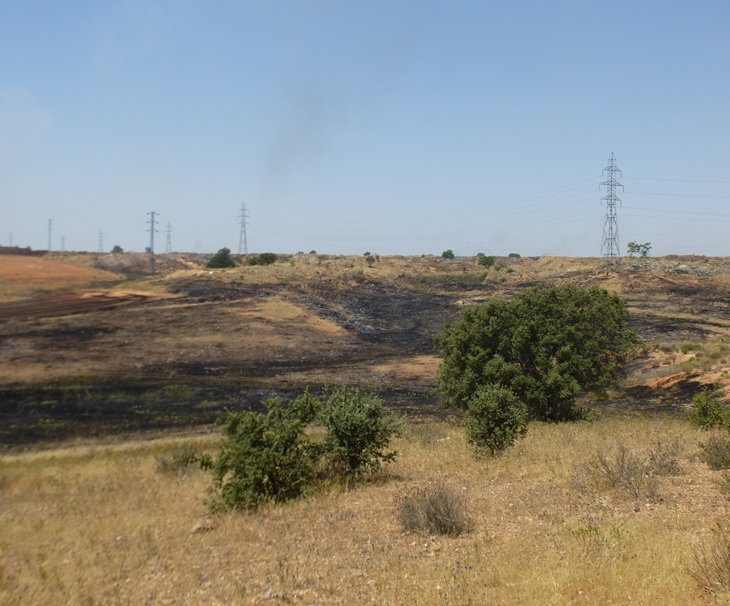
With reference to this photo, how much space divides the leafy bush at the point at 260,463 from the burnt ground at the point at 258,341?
11.9 meters

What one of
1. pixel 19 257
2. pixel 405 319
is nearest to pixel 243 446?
pixel 405 319

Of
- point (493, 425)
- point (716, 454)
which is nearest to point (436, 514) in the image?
point (716, 454)

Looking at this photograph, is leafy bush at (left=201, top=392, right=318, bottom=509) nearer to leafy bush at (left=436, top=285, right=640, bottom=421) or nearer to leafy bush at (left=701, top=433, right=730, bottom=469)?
leafy bush at (left=701, top=433, right=730, bottom=469)

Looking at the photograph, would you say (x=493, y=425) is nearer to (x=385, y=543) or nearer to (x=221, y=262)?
(x=385, y=543)

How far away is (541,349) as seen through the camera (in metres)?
24.4

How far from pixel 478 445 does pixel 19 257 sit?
214 ft

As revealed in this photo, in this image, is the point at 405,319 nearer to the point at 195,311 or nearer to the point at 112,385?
the point at 195,311

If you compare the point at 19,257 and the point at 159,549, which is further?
the point at 19,257

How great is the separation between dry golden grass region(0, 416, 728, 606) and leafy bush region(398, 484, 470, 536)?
0.60 feet

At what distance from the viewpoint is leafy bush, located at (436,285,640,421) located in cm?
2350

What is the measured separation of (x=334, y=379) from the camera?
1478 inches

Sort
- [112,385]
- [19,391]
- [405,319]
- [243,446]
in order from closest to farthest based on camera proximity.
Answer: [243,446] < [19,391] < [112,385] < [405,319]

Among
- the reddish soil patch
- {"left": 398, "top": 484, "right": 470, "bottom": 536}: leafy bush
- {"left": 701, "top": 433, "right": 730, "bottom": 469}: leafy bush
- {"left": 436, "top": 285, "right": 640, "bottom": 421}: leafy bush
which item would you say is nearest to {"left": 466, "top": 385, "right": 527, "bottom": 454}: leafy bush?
{"left": 701, "top": 433, "right": 730, "bottom": 469}: leafy bush

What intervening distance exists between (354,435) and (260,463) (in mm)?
2227
